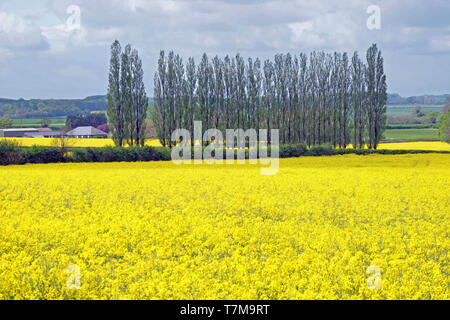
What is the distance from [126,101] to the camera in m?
49.0

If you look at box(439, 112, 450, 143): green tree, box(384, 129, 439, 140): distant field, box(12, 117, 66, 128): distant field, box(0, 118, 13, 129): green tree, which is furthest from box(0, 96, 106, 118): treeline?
box(439, 112, 450, 143): green tree

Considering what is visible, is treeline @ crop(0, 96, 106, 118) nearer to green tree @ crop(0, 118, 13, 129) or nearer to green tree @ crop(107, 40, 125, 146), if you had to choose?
green tree @ crop(0, 118, 13, 129)

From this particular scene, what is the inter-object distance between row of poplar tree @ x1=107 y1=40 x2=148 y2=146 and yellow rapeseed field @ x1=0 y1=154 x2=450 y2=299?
1124 inches

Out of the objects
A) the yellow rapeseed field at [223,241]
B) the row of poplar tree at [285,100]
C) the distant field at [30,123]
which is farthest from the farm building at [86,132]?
the yellow rapeseed field at [223,241]

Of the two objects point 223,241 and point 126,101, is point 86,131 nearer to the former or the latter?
point 126,101

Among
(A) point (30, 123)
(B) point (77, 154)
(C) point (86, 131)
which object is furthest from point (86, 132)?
(B) point (77, 154)

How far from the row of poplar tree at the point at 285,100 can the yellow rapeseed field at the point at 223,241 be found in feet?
114

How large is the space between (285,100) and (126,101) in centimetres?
1880

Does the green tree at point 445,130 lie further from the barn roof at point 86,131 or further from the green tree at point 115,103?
the barn roof at point 86,131
